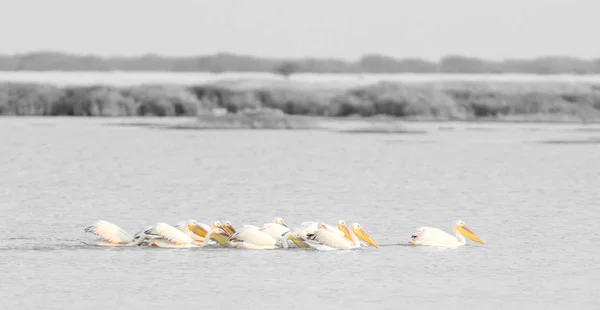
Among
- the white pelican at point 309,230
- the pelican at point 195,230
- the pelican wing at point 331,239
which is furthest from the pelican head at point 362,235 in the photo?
the pelican at point 195,230

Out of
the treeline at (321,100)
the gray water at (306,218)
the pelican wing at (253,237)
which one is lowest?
the treeline at (321,100)

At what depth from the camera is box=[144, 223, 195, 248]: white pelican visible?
546 inches

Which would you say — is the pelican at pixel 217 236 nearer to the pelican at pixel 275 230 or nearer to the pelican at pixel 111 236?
the pelican at pixel 275 230

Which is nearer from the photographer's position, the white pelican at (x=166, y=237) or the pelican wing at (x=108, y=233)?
the white pelican at (x=166, y=237)

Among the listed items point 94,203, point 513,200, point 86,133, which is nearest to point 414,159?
point 513,200

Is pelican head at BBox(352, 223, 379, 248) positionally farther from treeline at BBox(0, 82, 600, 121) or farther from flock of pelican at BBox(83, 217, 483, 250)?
treeline at BBox(0, 82, 600, 121)

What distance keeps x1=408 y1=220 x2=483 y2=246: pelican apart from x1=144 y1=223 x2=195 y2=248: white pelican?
A: 8.37 feet

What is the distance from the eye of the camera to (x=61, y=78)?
69500 mm

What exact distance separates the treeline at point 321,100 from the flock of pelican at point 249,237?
4564 cm

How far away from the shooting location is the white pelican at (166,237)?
1386cm

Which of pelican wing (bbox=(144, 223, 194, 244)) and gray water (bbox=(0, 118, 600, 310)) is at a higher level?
pelican wing (bbox=(144, 223, 194, 244))

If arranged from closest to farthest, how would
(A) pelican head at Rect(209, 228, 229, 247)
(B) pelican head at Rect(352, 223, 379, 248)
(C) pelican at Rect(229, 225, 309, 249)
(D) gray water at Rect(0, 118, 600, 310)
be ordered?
(D) gray water at Rect(0, 118, 600, 310)
(C) pelican at Rect(229, 225, 309, 249)
(B) pelican head at Rect(352, 223, 379, 248)
(A) pelican head at Rect(209, 228, 229, 247)

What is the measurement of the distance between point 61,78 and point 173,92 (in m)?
8.64

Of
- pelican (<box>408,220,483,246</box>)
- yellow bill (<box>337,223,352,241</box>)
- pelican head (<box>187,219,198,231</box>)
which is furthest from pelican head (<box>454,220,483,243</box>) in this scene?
pelican head (<box>187,219,198,231</box>)
